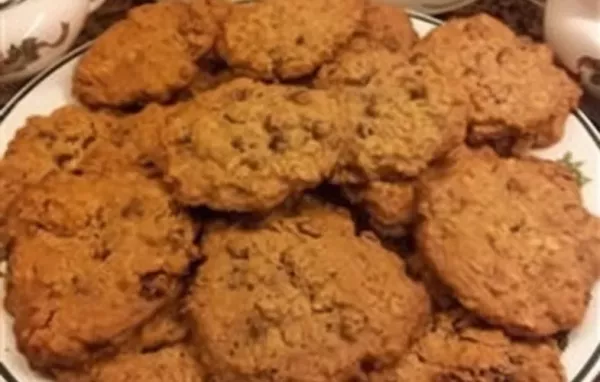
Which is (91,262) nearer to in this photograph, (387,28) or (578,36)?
(387,28)

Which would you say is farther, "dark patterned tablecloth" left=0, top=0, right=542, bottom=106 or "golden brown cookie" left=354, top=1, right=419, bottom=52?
"dark patterned tablecloth" left=0, top=0, right=542, bottom=106

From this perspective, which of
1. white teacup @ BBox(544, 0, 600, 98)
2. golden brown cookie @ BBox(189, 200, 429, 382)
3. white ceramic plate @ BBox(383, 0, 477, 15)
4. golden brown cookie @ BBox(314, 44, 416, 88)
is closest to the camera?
golden brown cookie @ BBox(189, 200, 429, 382)

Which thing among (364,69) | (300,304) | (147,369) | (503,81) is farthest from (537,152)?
(147,369)

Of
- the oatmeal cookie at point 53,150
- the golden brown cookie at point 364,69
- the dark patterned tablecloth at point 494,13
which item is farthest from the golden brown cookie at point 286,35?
the dark patterned tablecloth at point 494,13

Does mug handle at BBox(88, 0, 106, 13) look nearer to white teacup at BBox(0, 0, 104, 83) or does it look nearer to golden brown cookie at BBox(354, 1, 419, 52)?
white teacup at BBox(0, 0, 104, 83)

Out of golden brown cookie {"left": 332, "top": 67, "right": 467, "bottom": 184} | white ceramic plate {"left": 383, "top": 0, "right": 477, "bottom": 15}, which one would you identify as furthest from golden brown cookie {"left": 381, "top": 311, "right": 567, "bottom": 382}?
white ceramic plate {"left": 383, "top": 0, "right": 477, "bottom": 15}

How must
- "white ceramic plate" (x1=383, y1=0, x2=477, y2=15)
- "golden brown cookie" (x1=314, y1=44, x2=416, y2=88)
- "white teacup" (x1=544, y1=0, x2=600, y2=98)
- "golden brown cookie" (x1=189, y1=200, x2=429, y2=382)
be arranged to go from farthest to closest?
"white ceramic plate" (x1=383, y1=0, x2=477, y2=15)
"white teacup" (x1=544, y1=0, x2=600, y2=98)
"golden brown cookie" (x1=314, y1=44, x2=416, y2=88)
"golden brown cookie" (x1=189, y1=200, x2=429, y2=382)

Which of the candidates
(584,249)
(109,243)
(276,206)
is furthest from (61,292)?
(584,249)
